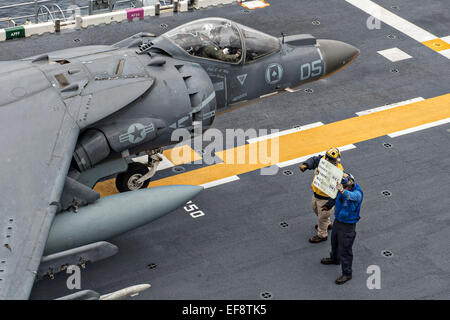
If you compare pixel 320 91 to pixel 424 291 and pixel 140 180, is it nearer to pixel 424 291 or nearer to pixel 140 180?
pixel 140 180

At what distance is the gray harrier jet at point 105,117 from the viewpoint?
1503 cm

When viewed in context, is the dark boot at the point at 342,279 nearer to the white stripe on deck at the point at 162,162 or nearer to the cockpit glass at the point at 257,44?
the cockpit glass at the point at 257,44

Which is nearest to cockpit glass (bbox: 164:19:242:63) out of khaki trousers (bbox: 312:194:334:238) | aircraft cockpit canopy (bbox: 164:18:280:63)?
aircraft cockpit canopy (bbox: 164:18:280:63)

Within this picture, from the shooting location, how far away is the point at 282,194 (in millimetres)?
19406

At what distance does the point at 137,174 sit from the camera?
61.7 ft

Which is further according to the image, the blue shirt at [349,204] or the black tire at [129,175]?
the black tire at [129,175]

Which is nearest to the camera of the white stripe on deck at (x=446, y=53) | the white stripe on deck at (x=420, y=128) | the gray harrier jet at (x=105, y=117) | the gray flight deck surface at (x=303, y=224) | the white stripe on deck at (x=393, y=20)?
the gray harrier jet at (x=105, y=117)

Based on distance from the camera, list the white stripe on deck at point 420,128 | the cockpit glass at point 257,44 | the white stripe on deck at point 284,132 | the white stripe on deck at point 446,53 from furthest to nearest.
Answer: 1. the white stripe on deck at point 446,53
2. the white stripe on deck at point 420,128
3. the white stripe on deck at point 284,132
4. the cockpit glass at point 257,44

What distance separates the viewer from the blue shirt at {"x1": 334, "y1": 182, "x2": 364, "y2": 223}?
15.7 metres

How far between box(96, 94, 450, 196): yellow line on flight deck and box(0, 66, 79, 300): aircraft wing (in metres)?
4.27

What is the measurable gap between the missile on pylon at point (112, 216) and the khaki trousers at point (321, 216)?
102 inches

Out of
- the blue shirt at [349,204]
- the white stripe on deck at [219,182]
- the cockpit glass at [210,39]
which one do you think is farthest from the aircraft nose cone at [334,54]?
the blue shirt at [349,204]

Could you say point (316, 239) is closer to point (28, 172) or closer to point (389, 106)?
point (28, 172)
